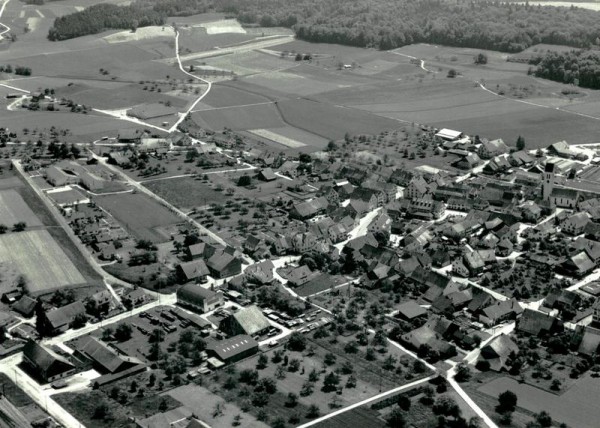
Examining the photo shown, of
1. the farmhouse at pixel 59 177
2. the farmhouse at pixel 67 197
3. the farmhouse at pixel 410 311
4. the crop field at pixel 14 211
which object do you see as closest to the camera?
the farmhouse at pixel 410 311

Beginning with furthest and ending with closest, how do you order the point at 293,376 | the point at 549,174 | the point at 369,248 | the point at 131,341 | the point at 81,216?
the point at 549,174 → the point at 81,216 → the point at 369,248 → the point at 131,341 → the point at 293,376

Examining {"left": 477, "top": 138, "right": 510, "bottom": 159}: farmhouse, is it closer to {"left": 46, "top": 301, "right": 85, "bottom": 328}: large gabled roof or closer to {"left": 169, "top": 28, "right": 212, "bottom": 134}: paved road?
{"left": 169, "top": 28, "right": 212, "bottom": 134}: paved road

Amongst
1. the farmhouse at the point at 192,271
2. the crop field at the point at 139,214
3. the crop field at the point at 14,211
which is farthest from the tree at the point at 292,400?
the crop field at the point at 14,211

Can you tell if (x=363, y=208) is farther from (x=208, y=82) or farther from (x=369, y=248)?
(x=208, y=82)

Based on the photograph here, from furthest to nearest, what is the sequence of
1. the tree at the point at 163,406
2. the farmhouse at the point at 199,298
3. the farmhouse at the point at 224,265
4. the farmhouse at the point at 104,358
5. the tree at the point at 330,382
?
the farmhouse at the point at 224,265 → the farmhouse at the point at 199,298 → the farmhouse at the point at 104,358 → the tree at the point at 330,382 → the tree at the point at 163,406

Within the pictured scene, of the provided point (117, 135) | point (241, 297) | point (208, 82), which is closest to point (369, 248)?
point (241, 297)

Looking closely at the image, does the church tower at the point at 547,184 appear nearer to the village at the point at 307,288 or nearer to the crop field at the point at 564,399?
the village at the point at 307,288
